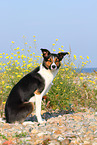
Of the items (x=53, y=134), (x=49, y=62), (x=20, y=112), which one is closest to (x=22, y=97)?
(x=20, y=112)

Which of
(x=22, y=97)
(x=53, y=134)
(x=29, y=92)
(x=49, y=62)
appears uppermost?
(x=49, y=62)

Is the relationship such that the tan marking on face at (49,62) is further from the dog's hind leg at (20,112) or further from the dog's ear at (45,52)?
the dog's hind leg at (20,112)

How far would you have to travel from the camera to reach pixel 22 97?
5586 millimetres

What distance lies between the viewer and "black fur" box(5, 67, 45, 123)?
218 inches

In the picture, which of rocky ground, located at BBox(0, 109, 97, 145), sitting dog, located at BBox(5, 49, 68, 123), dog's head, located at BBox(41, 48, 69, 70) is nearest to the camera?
rocky ground, located at BBox(0, 109, 97, 145)

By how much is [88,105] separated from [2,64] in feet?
10.9

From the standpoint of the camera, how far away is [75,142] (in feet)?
13.6

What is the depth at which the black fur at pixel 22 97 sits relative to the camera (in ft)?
18.1

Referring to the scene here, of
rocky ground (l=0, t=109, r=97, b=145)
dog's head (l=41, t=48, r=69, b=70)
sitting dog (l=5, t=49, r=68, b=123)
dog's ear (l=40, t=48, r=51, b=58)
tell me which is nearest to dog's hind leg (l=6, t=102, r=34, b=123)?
sitting dog (l=5, t=49, r=68, b=123)

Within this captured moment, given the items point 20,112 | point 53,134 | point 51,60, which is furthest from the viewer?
point 20,112

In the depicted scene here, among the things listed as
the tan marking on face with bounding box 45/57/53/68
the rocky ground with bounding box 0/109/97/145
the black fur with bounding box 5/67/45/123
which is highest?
the tan marking on face with bounding box 45/57/53/68

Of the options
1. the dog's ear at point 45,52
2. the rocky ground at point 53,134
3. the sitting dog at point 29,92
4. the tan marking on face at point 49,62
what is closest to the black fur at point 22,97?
the sitting dog at point 29,92

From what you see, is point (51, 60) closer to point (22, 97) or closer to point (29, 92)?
point (29, 92)

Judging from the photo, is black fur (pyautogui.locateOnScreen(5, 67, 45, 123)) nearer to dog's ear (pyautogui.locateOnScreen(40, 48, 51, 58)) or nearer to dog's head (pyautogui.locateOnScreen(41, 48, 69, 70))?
dog's head (pyautogui.locateOnScreen(41, 48, 69, 70))
